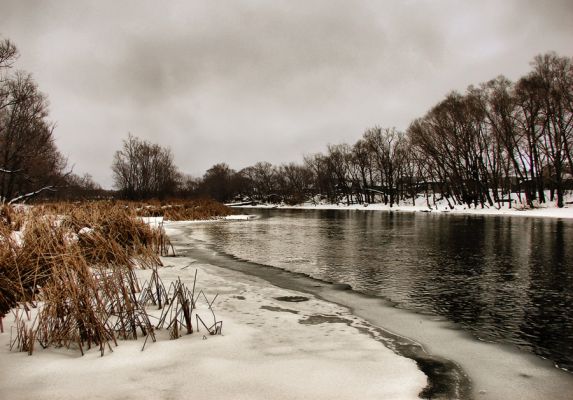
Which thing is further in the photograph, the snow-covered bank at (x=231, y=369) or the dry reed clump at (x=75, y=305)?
the dry reed clump at (x=75, y=305)

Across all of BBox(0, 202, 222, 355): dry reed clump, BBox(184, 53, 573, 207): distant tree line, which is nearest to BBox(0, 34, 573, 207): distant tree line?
BBox(184, 53, 573, 207): distant tree line

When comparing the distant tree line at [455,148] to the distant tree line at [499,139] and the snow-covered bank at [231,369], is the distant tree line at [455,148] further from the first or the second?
the snow-covered bank at [231,369]

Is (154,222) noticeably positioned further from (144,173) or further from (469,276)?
(144,173)

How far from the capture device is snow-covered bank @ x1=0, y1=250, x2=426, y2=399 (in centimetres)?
229

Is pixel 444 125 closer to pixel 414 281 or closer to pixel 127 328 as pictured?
pixel 414 281

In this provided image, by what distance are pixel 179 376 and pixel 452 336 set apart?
2.62 m

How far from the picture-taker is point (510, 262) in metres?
7.91

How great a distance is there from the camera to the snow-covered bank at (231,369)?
2.29 m

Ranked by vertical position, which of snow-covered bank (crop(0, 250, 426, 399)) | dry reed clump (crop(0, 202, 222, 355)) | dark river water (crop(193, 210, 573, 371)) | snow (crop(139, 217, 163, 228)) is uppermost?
snow (crop(139, 217, 163, 228))

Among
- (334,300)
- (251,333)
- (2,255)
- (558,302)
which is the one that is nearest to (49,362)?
(251,333)

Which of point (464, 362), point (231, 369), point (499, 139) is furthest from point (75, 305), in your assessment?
point (499, 139)

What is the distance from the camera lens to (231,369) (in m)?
2.60

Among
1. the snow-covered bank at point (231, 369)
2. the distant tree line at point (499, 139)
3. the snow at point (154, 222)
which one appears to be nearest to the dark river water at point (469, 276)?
the snow-covered bank at point (231, 369)

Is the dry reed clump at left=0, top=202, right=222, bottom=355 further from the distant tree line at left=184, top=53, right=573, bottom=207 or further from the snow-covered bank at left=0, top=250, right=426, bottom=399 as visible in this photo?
the distant tree line at left=184, top=53, right=573, bottom=207
